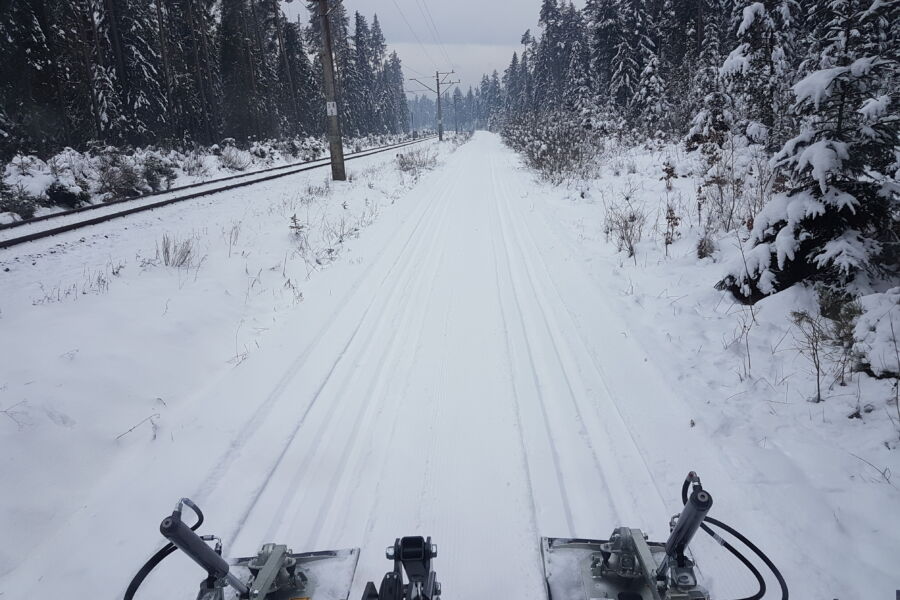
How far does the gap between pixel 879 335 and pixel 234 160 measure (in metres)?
22.7

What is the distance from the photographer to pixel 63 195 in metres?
10.0

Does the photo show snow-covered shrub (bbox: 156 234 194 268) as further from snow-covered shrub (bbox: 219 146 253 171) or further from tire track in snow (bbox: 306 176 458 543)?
snow-covered shrub (bbox: 219 146 253 171)

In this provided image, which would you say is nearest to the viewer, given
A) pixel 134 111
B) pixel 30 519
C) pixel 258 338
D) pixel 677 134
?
pixel 30 519

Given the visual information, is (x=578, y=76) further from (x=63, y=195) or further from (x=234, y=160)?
(x=63, y=195)

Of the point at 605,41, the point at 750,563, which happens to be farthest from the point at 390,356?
the point at 605,41

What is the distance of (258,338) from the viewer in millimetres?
4465

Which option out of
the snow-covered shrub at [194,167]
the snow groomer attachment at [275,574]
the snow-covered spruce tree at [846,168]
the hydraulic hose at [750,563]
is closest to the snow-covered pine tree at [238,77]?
the snow-covered shrub at [194,167]

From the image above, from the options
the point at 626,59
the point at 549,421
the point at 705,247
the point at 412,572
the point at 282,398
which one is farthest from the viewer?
the point at 626,59

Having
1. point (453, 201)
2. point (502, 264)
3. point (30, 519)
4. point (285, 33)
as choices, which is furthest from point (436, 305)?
point (285, 33)

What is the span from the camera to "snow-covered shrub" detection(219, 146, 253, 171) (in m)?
19.2

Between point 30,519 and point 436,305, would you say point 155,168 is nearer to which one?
point 436,305

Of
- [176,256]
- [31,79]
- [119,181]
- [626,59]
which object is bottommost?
[176,256]

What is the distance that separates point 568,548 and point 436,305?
3.29 m

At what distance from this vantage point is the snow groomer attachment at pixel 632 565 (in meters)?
1.66
